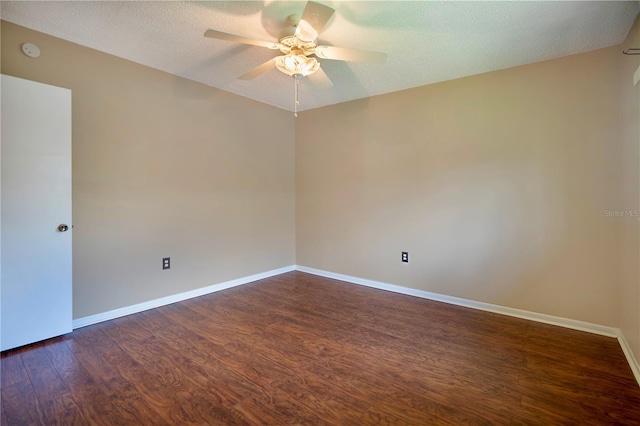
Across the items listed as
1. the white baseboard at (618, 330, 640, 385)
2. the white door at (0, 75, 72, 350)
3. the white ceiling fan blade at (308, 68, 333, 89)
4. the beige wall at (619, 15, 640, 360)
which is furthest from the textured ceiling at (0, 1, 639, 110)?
the white baseboard at (618, 330, 640, 385)

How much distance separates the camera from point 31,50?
226cm

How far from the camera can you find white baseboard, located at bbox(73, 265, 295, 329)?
102 inches

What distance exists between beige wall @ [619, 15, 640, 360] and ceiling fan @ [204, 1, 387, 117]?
5.66ft

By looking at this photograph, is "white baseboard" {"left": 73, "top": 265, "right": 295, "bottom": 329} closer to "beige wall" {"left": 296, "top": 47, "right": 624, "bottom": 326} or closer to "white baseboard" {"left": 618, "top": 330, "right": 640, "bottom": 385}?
"beige wall" {"left": 296, "top": 47, "right": 624, "bottom": 326}

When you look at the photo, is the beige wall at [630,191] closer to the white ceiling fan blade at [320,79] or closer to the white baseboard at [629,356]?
the white baseboard at [629,356]

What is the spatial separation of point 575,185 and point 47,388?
401 centimetres

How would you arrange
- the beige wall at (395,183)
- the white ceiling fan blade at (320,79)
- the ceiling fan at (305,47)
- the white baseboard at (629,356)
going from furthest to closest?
the white ceiling fan blade at (320,79)
the beige wall at (395,183)
the white baseboard at (629,356)
the ceiling fan at (305,47)

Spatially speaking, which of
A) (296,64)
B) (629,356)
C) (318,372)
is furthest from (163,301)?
(629,356)

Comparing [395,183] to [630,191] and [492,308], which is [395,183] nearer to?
[492,308]

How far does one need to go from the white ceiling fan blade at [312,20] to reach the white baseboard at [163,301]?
8.97 feet

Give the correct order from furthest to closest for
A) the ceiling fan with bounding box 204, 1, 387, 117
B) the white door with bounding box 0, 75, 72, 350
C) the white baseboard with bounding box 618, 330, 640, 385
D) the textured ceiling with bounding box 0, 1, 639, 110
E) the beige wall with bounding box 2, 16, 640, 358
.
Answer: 1. the beige wall with bounding box 2, 16, 640, 358
2. the white door with bounding box 0, 75, 72, 350
3. the textured ceiling with bounding box 0, 1, 639, 110
4. the white baseboard with bounding box 618, 330, 640, 385
5. the ceiling fan with bounding box 204, 1, 387, 117

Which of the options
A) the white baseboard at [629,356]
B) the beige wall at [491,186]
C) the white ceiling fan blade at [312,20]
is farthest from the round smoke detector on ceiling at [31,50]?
the white baseboard at [629,356]

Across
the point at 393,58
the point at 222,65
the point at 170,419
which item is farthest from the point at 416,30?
the point at 170,419

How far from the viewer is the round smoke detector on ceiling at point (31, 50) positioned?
2.23 m
